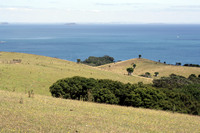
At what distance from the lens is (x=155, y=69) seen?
8069cm

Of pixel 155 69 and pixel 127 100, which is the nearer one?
pixel 127 100

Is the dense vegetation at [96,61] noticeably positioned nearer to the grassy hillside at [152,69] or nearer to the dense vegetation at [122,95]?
the grassy hillside at [152,69]

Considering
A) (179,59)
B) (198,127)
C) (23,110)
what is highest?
(179,59)

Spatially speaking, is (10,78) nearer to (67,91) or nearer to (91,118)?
(67,91)

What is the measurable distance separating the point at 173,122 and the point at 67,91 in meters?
11.4

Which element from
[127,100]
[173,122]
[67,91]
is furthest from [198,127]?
[67,91]

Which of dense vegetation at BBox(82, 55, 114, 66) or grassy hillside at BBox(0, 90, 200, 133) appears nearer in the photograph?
grassy hillside at BBox(0, 90, 200, 133)

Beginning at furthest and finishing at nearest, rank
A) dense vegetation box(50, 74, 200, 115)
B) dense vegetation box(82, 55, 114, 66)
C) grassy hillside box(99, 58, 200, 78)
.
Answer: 1. dense vegetation box(82, 55, 114, 66)
2. grassy hillside box(99, 58, 200, 78)
3. dense vegetation box(50, 74, 200, 115)

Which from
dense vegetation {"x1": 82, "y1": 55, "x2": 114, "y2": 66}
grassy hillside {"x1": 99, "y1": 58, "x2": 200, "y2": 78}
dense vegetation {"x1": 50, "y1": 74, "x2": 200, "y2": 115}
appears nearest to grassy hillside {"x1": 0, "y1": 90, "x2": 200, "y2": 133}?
dense vegetation {"x1": 50, "y1": 74, "x2": 200, "y2": 115}

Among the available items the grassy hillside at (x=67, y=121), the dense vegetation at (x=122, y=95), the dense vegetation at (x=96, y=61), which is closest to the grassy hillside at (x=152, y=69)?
the dense vegetation at (x=96, y=61)

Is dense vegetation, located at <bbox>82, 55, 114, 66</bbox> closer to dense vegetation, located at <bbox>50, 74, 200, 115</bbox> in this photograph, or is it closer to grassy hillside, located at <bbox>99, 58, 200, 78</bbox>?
grassy hillside, located at <bbox>99, 58, 200, 78</bbox>

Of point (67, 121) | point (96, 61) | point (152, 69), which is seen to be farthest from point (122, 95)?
point (96, 61)

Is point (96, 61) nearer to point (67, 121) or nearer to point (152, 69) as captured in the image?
point (152, 69)

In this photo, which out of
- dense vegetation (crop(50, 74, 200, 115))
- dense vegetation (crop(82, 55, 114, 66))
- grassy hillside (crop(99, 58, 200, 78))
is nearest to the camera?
dense vegetation (crop(50, 74, 200, 115))
